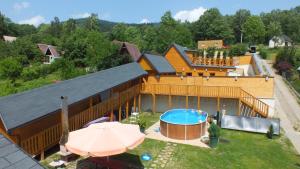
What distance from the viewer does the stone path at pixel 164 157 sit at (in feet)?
46.0

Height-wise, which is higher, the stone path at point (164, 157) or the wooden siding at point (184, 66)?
the wooden siding at point (184, 66)

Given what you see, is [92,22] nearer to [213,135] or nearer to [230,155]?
[213,135]

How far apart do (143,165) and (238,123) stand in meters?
9.66

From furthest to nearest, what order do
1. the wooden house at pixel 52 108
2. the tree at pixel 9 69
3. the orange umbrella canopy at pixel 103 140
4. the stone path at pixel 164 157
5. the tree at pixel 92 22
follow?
1. the tree at pixel 92 22
2. the tree at pixel 9 69
3. the stone path at pixel 164 157
4. the wooden house at pixel 52 108
5. the orange umbrella canopy at pixel 103 140

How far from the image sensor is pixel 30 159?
4.00 meters

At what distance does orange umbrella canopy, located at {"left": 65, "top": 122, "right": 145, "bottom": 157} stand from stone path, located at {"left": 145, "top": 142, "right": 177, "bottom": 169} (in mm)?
2708

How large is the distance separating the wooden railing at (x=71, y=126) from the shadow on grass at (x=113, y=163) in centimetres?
195

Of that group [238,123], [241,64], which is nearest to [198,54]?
[241,64]

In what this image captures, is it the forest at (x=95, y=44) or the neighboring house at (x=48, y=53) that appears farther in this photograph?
the neighboring house at (x=48, y=53)

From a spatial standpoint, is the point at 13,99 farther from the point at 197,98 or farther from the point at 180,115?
the point at 197,98

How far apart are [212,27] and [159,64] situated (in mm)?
56381

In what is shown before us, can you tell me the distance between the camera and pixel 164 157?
15.1m

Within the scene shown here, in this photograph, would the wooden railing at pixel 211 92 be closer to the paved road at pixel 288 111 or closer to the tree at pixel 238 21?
the paved road at pixel 288 111

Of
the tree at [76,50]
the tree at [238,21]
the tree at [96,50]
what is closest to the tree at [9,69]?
the tree at [76,50]
